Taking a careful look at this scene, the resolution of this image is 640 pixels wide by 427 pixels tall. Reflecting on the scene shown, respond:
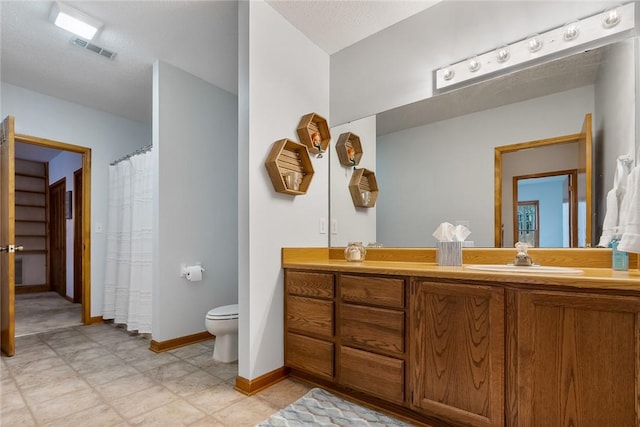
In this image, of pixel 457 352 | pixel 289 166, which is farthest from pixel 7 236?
pixel 457 352

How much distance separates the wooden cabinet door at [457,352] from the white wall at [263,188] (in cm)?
94

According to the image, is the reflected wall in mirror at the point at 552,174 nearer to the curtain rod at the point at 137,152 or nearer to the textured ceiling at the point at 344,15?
the textured ceiling at the point at 344,15

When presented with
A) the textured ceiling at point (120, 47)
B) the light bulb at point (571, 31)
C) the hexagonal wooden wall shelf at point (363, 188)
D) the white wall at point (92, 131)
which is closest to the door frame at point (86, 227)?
the white wall at point (92, 131)

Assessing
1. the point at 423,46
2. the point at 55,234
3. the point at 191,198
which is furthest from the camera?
the point at 55,234

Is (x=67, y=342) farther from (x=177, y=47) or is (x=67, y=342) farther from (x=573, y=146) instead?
(x=573, y=146)

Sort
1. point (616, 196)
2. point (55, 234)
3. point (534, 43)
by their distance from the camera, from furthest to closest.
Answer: point (55, 234), point (534, 43), point (616, 196)

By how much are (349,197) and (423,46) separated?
46.2 inches

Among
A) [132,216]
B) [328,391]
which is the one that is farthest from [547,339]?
[132,216]

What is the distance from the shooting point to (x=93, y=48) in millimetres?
2670

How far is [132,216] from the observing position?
3359 millimetres

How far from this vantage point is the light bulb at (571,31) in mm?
1704

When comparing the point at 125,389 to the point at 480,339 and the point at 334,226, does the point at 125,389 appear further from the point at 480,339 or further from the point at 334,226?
the point at 480,339

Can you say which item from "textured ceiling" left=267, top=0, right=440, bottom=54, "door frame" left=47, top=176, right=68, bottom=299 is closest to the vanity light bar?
"textured ceiling" left=267, top=0, right=440, bottom=54

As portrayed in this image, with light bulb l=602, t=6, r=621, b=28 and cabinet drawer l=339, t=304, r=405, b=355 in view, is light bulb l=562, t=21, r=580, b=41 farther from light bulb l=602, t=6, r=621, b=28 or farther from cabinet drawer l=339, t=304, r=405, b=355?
cabinet drawer l=339, t=304, r=405, b=355
